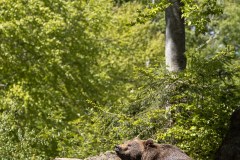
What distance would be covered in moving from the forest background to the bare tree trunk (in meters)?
0.32

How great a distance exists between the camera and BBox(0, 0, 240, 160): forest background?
11.0 meters

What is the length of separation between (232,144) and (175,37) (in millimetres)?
4872

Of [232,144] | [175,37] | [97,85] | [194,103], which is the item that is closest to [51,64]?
[97,85]

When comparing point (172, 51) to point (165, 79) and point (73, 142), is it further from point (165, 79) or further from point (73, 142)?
point (73, 142)

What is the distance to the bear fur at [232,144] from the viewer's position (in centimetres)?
880

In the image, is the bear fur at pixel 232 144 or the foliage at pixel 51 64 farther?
the foliage at pixel 51 64

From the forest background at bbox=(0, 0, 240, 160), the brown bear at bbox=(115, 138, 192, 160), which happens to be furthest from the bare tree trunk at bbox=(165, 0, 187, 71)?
the brown bear at bbox=(115, 138, 192, 160)

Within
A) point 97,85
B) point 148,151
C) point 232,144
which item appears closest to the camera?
point 148,151

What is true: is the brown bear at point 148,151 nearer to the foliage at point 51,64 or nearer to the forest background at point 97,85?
the forest background at point 97,85

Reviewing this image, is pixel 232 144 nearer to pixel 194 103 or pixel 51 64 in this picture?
pixel 194 103

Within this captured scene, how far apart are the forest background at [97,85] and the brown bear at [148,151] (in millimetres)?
1552

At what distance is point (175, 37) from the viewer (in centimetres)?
1332

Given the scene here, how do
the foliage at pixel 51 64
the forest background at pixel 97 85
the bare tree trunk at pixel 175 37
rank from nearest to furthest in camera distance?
1. the forest background at pixel 97 85
2. the bare tree trunk at pixel 175 37
3. the foliage at pixel 51 64

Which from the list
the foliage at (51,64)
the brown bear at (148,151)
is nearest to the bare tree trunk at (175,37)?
the foliage at (51,64)
